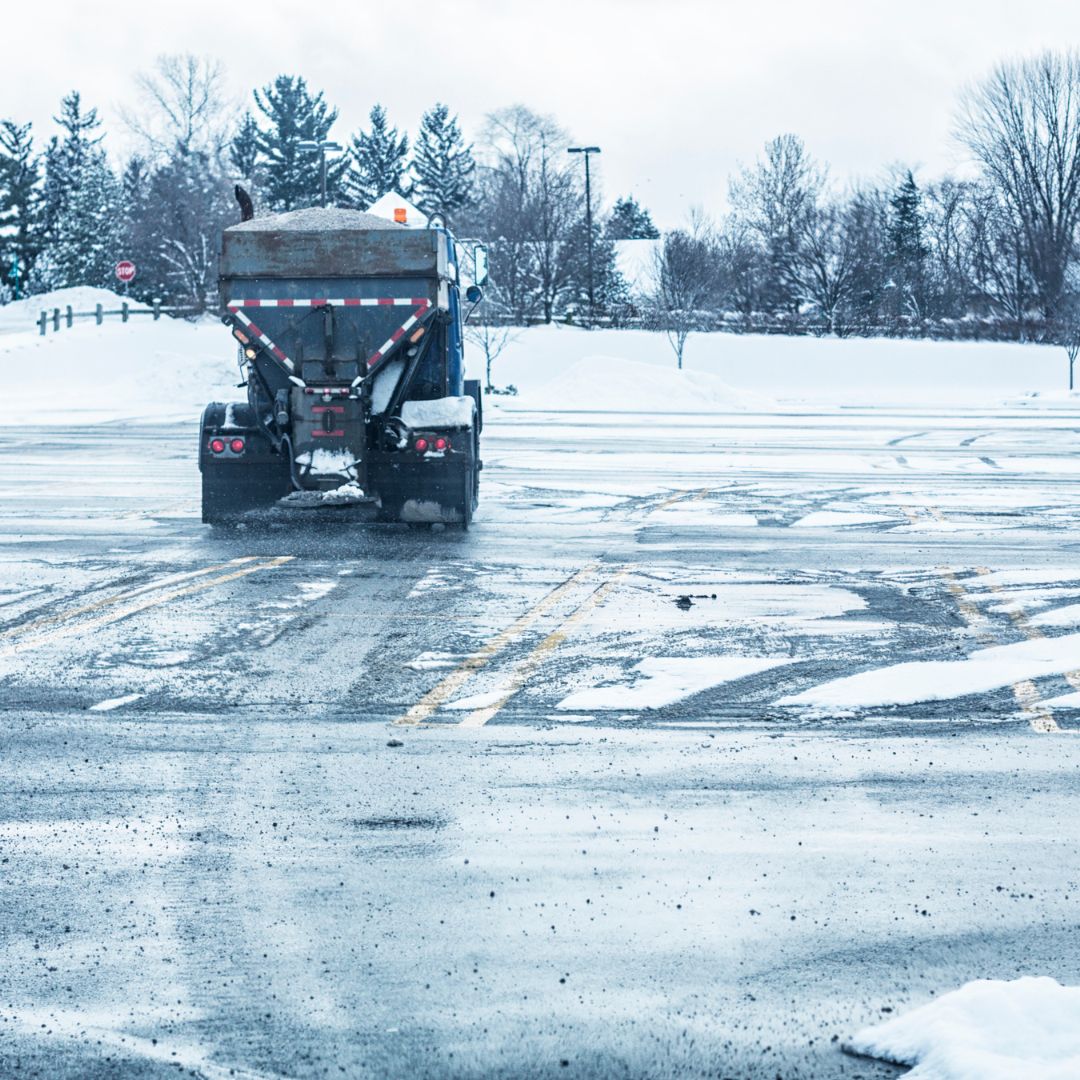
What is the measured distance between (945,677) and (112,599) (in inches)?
240

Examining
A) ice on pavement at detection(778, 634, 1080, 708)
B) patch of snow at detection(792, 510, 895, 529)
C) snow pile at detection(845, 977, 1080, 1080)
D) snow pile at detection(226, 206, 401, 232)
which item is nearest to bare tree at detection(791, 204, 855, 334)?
patch of snow at detection(792, 510, 895, 529)

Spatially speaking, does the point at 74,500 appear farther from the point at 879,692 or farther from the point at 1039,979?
the point at 1039,979

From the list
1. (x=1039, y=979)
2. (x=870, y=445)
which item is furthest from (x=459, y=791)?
(x=870, y=445)

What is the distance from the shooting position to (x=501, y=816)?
6.23m

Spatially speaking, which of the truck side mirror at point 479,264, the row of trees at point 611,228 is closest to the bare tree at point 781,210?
the row of trees at point 611,228

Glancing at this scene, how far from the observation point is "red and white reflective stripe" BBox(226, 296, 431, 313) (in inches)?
591

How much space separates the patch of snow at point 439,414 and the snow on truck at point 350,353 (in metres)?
0.01

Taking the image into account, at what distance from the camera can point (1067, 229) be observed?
73.5 metres

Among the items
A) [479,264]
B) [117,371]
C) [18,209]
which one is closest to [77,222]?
[18,209]

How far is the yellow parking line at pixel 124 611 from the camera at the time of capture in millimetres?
9836

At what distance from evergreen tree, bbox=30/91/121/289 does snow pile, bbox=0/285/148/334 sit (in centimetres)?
314

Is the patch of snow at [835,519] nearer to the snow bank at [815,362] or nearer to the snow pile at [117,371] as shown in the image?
the snow pile at [117,371]

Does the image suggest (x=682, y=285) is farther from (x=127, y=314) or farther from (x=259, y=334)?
(x=259, y=334)

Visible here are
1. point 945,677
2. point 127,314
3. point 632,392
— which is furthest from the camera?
point 127,314
